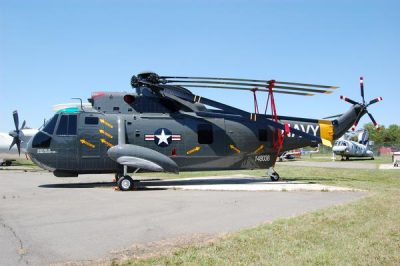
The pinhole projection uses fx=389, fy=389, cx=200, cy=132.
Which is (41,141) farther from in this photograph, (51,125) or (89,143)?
(89,143)

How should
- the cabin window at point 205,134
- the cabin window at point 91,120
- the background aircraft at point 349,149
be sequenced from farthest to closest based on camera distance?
the background aircraft at point 349,149 → the cabin window at point 205,134 → the cabin window at point 91,120

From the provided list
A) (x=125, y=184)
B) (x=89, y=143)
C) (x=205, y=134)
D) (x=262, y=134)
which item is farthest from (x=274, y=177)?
(x=89, y=143)

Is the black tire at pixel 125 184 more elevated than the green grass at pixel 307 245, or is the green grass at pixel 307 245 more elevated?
the green grass at pixel 307 245

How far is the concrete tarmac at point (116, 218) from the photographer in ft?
20.6

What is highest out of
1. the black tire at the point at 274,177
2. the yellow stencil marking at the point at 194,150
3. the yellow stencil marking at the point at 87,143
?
the yellow stencil marking at the point at 87,143

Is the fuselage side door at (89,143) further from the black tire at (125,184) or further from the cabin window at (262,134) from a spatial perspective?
the cabin window at (262,134)

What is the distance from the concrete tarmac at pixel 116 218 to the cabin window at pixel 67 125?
3.38m

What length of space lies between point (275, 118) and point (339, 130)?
4.16m

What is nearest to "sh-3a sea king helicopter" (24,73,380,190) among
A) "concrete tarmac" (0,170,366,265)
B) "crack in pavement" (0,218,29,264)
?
"concrete tarmac" (0,170,366,265)

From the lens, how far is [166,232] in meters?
7.45

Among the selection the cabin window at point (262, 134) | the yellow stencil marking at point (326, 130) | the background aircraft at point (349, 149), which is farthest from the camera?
the background aircraft at point (349, 149)

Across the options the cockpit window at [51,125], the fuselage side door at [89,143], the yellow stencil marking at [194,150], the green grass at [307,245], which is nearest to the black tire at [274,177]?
the yellow stencil marking at [194,150]

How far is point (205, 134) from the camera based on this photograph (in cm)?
1858

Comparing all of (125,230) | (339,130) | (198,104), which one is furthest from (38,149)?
(339,130)
